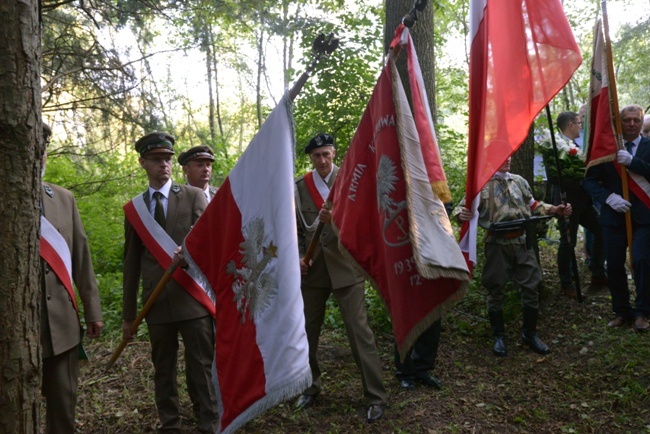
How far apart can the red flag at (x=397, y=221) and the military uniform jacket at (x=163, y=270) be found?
121 cm

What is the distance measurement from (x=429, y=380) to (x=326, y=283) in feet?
4.43

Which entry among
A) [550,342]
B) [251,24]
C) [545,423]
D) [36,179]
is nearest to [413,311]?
[545,423]

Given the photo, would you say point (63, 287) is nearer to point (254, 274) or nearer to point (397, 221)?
point (254, 274)

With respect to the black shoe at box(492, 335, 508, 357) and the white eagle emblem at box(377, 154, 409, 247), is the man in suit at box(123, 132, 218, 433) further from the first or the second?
the black shoe at box(492, 335, 508, 357)

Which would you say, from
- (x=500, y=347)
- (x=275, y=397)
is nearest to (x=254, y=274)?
(x=275, y=397)

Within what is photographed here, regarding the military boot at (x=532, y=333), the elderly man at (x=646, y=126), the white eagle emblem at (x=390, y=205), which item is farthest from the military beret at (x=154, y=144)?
the elderly man at (x=646, y=126)

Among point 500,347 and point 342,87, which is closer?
point 500,347

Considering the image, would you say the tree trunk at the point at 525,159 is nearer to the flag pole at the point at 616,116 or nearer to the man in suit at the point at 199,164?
the flag pole at the point at 616,116

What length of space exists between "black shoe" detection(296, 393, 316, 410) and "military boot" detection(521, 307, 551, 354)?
234 centimetres

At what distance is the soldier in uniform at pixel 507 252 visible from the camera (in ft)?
18.7

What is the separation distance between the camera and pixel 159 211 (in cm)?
445

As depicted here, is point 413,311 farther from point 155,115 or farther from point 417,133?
point 155,115

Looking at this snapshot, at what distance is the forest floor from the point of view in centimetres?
446

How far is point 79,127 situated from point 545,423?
26.1 feet
